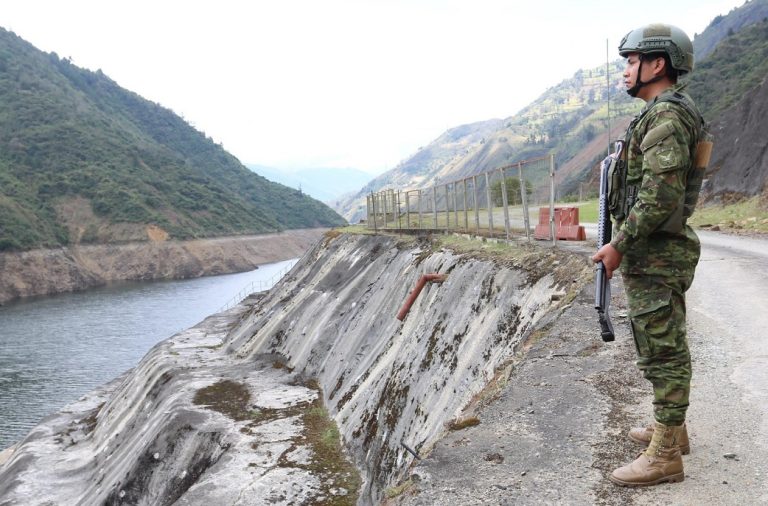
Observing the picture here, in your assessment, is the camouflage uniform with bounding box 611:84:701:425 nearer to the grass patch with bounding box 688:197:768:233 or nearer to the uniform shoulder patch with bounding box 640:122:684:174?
the uniform shoulder patch with bounding box 640:122:684:174

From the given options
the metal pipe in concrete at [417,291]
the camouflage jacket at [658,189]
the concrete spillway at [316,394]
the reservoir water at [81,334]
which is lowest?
the reservoir water at [81,334]

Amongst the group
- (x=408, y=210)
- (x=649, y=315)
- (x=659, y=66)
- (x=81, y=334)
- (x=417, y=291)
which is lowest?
(x=81, y=334)

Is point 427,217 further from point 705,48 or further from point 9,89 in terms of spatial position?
point 705,48

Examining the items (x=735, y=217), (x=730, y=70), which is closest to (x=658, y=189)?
(x=735, y=217)

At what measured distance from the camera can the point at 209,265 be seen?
4240 inches

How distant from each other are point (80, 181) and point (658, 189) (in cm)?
12814

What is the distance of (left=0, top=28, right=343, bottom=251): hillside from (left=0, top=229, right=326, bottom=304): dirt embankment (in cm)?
260

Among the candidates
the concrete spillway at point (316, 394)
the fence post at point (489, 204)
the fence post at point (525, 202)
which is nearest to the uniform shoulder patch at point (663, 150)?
the concrete spillway at point (316, 394)

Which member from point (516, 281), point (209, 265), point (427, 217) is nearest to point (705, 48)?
point (209, 265)

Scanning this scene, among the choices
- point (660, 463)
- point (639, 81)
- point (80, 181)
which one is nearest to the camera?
point (660, 463)

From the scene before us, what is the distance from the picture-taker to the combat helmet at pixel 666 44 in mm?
4426

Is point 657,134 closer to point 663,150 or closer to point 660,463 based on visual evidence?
point 663,150

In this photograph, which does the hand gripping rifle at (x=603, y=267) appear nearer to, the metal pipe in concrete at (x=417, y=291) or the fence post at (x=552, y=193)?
the fence post at (x=552, y=193)

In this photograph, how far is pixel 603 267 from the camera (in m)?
4.51
